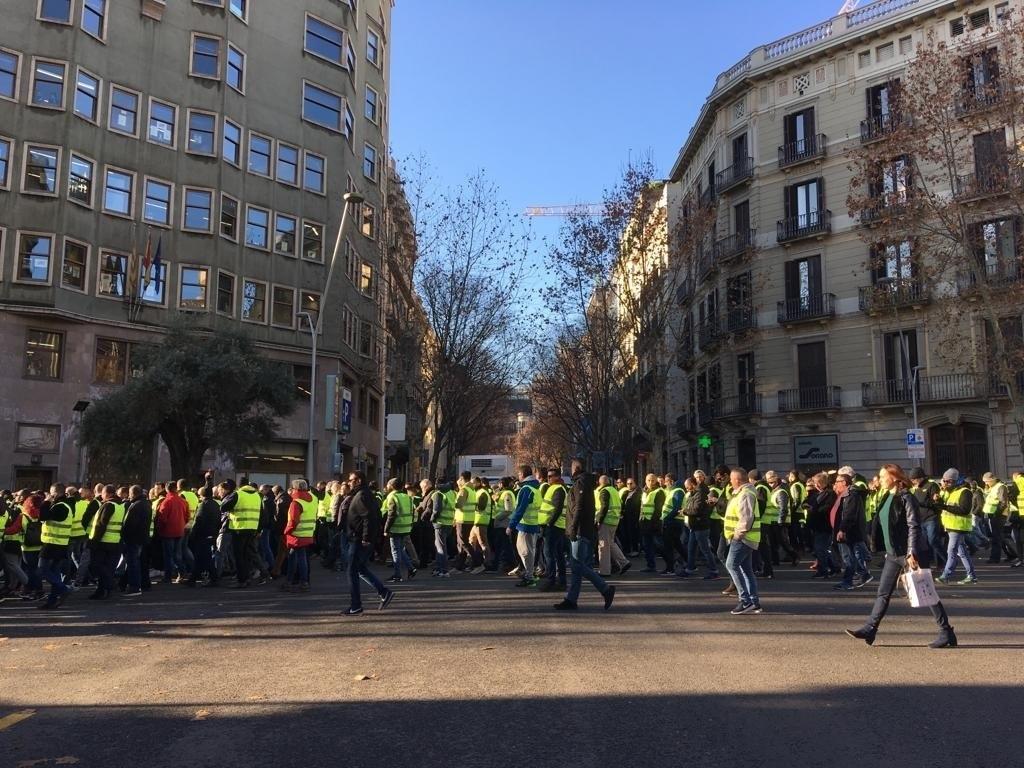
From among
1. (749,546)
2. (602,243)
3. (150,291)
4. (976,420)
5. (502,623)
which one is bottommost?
(502,623)

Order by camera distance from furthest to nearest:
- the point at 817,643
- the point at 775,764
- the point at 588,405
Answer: the point at 588,405 < the point at 817,643 < the point at 775,764

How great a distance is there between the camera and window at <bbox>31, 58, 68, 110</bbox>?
29562 millimetres

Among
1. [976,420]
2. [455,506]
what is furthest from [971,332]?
[455,506]

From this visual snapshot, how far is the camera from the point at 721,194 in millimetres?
39688

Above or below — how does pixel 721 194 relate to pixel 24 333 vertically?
above

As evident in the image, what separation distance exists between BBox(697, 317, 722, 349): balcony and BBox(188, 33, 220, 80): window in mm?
22644

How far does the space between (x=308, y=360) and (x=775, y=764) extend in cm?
3307

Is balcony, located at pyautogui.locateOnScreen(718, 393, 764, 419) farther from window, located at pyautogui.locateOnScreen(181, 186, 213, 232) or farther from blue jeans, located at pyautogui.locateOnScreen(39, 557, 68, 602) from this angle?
blue jeans, located at pyautogui.locateOnScreen(39, 557, 68, 602)

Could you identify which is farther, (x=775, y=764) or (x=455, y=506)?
(x=455, y=506)

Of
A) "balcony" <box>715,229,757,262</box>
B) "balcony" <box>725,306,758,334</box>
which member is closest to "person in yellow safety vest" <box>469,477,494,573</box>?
"balcony" <box>725,306,758,334</box>

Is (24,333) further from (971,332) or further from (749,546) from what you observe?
(971,332)

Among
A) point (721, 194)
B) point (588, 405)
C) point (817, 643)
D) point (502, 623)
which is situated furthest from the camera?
point (721, 194)

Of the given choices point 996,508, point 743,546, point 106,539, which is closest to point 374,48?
point 106,539

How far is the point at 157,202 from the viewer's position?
32719 millimetres
